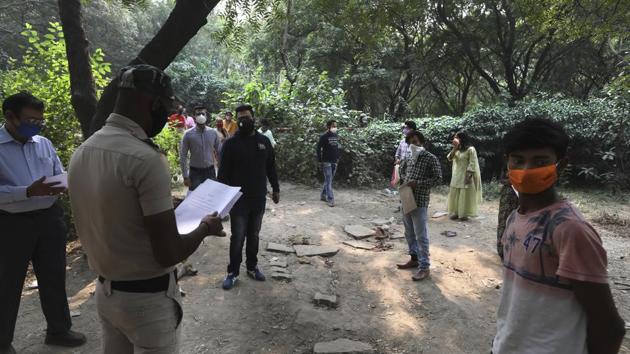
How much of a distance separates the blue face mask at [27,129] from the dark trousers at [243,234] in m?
2.10

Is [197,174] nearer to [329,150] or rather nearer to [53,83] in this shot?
[53,83]

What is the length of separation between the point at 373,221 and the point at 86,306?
214 inches

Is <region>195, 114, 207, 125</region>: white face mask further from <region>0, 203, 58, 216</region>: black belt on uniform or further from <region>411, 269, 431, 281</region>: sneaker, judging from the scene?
<region>411, 269, 431, 281</region>: sneaker

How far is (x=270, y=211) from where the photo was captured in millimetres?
8281

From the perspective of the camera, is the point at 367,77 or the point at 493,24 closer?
the point at 493,24

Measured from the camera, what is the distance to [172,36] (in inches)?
136

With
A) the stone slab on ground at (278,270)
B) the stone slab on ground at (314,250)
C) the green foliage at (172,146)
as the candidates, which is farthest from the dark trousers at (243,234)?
the green foliage at (172,146)

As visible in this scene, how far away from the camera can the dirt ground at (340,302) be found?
12.3 feet

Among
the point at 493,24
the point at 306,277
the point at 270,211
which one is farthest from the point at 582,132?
the point at 306,277

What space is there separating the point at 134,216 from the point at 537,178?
5.39 ft

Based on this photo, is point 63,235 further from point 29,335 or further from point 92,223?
point 92,223

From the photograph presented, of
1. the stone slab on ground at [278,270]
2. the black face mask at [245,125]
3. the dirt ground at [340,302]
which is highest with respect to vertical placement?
the black face mask at [245,125]

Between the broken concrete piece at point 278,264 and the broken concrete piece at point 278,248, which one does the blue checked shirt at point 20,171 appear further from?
the broken concrete piece at point 278,248

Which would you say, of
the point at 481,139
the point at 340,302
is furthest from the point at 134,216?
the point at 481,139
